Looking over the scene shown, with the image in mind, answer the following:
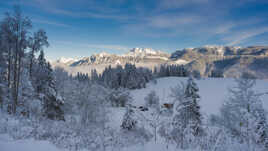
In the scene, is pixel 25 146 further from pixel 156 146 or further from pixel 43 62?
pixel 43 62

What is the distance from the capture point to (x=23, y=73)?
12.6 meters

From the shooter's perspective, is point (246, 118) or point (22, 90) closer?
point (246, 118)

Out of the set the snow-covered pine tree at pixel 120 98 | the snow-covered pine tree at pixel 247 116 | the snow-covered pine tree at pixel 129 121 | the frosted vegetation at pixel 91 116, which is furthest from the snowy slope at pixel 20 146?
the snow-covered pine tree at pixel 120 98

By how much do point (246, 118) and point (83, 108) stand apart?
20065 mm

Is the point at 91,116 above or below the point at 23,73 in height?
below

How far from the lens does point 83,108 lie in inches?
849

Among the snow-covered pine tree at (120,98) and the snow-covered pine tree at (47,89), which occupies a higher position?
the snow-covered pine tree at (47,89)

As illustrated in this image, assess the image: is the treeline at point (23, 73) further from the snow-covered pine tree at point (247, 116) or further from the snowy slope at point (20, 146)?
the snow-covered pine tree at point (247, 116)

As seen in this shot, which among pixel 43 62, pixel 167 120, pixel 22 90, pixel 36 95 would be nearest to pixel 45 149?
pixel 167 120

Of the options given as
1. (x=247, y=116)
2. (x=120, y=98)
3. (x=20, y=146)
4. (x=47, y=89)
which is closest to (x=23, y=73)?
(x=47, y=89)

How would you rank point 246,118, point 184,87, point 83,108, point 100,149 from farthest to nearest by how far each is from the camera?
1. point 83,108
2. point 184,87
3. point 246,118
4. point 100,149

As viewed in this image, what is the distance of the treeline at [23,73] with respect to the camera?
32.2 feet

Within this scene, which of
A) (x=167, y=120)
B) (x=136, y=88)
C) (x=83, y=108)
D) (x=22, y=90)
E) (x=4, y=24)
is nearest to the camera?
(x=167, y=120)

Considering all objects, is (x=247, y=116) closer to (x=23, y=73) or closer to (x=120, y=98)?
(x=23, y=73)
